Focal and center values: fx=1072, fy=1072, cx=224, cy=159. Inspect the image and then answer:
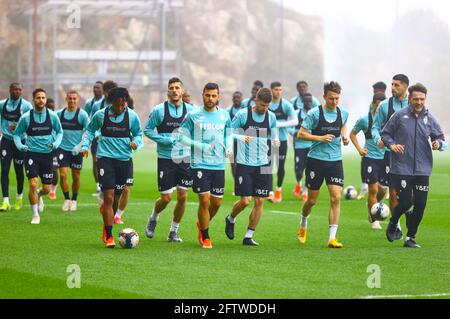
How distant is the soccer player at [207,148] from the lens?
1517 cm

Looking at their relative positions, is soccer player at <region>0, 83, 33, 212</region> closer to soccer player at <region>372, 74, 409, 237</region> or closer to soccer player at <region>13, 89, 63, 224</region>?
soccer player at <region>13, 89, 63, 224</region>

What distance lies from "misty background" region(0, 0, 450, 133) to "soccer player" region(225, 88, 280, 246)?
149ft

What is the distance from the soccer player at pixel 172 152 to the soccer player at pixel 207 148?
0.43 meters

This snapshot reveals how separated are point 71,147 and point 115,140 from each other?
6.50m

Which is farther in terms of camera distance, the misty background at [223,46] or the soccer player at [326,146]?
the misty background at [223,46]

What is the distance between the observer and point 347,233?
1738cm

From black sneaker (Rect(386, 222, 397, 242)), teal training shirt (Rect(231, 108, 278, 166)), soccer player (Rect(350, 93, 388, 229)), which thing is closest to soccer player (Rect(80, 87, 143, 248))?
teal training shirt (Rect(231, 108, 278, 166))

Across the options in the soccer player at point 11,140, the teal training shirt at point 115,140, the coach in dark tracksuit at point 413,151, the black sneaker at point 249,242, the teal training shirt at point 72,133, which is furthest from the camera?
the teal training shirt at point 72,133

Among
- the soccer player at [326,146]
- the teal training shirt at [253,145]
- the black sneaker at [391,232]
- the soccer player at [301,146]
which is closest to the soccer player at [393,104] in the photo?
the black sneaker at [391,232]

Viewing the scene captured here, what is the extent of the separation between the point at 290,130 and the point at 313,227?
634 centimetres

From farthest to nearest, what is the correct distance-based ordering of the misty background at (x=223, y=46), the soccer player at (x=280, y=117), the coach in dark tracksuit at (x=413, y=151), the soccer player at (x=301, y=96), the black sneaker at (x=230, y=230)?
the misty background at (x=223, y=46) < the soccer player at (x=301, y=96) < the soccer player at (x=280, y=117) < the black sneaker at (x=230, y=230) < the coach in dark tracksuit at (x=413, y=151)

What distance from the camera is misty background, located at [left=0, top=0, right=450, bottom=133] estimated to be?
64.6 metres

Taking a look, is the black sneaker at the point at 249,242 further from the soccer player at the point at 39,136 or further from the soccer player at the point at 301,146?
the soccer player at the point at 301,146
